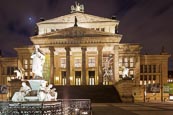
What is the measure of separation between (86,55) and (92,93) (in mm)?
25418

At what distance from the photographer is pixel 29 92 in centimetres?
3331

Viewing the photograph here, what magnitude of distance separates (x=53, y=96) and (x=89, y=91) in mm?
39686

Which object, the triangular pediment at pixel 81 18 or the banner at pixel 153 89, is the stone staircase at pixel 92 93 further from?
the triangular pediment at pixel 81 18

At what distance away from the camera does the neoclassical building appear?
8819 centimetres

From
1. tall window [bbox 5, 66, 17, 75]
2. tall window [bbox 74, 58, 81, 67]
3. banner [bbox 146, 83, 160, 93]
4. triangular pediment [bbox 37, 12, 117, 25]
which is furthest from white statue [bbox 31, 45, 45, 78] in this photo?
tall window [bbox 5, 66, 17, 75]

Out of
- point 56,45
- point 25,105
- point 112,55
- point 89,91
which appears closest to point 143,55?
point 112,55

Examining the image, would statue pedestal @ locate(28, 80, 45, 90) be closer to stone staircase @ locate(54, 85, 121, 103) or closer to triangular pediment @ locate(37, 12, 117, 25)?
stone staircase @ locate(54, 85, 121, 103)

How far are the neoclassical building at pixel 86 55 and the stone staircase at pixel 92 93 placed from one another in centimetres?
898

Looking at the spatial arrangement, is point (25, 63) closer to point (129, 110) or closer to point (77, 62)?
point (77, 62)

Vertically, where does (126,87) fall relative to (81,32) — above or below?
below

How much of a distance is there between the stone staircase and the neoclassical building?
8977mm

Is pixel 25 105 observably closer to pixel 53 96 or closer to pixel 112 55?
pixel 53 96

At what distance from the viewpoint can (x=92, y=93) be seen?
73000mm

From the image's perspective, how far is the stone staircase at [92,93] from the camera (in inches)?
2739
